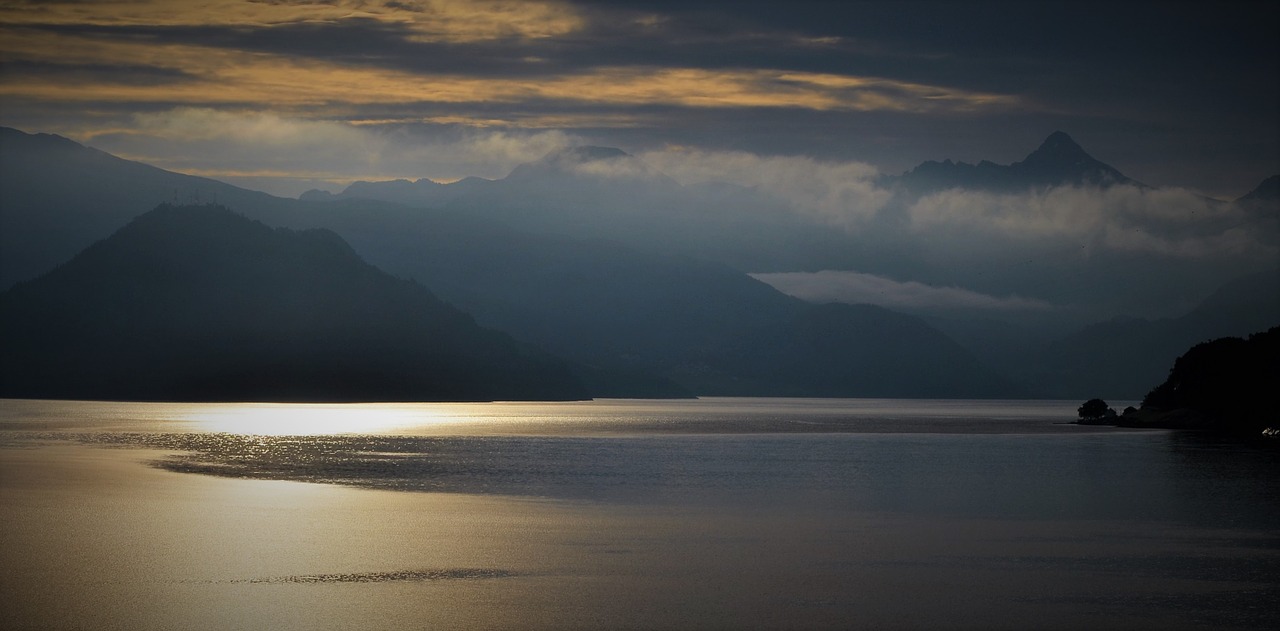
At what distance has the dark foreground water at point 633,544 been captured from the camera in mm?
41344

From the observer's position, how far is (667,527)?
6397cm

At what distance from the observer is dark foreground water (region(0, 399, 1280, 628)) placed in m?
41.3

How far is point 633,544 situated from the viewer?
188 feet

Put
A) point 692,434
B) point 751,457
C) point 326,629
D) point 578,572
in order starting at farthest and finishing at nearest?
point 692,434
point 751,457
point 578,572
point 326,629

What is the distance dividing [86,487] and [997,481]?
6005 cm

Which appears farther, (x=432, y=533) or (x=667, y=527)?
(x=667, y=527)

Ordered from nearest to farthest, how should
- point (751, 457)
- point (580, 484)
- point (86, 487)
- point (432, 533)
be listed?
point (432, 533) → point (86, 487) → point (580, 484) → point (751, 457)

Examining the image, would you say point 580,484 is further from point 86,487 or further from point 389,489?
point 86,487

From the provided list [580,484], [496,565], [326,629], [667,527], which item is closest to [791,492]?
[580,484]

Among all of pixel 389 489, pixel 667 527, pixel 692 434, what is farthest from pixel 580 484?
pixel 692 434

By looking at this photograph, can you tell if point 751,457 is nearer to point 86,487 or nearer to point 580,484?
point 580,484

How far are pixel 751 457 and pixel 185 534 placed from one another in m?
75.9

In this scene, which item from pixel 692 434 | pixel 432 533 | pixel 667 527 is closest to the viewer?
pixel 432 533

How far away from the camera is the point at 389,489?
83875 mm
